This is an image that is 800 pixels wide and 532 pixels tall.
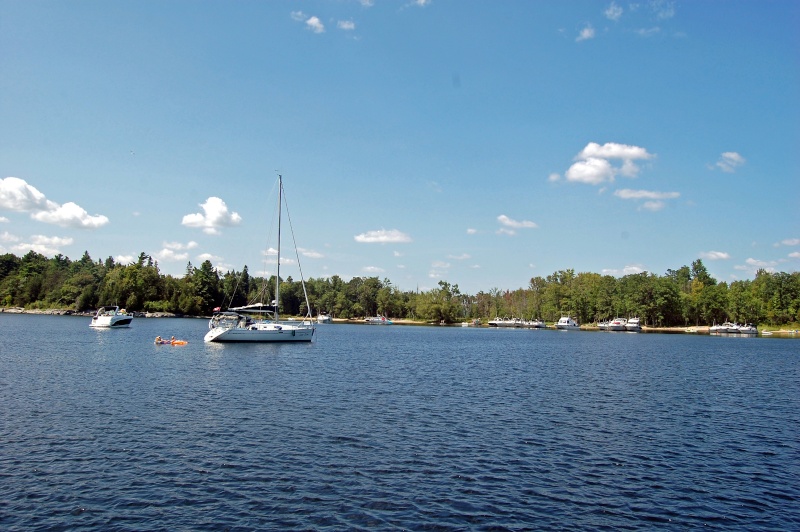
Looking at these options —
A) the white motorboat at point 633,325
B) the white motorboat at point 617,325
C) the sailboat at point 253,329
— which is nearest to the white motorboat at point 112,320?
the sailboat at point 253,329

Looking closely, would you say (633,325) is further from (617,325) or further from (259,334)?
(259,334)

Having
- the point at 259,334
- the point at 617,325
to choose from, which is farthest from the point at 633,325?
the point at 259,334

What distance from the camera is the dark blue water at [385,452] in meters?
18.2

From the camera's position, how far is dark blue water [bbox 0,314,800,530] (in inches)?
717

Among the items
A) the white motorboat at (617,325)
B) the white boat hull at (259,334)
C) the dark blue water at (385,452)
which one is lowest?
the dark blue water at (385,452)

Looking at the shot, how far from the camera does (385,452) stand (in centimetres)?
2484

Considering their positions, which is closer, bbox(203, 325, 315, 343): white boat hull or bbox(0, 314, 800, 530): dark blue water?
bbox(0, 314, 800, 530): dark blue water

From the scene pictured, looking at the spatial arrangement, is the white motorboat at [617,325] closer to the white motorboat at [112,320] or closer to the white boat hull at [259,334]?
the white boat hull at [259,334]

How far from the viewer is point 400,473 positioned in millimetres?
22047

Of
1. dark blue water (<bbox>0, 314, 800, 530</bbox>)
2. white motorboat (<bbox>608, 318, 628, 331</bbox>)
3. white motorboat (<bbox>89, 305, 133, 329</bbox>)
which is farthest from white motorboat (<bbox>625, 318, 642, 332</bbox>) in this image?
white motorboat (<bbox>89, 305, 133, 329</bbox>)

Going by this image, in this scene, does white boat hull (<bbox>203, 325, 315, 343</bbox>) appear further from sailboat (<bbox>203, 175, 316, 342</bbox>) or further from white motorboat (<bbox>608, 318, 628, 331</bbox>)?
white motorboat (<bbox>608, 318, 628, 331</bbox>)

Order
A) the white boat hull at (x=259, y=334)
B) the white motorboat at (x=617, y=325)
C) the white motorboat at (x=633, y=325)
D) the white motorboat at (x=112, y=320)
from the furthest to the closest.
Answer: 1. the white motorboat at (x=617, y=325)
2. the white motorboat at (x=633, y=325)
3. the white motorboat at (x=112, y=320)
4. the white boat hull at (x=259, y=334)

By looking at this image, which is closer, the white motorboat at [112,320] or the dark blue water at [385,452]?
the dark blue water at [385,452]

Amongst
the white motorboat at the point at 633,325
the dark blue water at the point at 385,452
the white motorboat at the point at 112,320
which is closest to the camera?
the dark blue water at the point at 385,452
